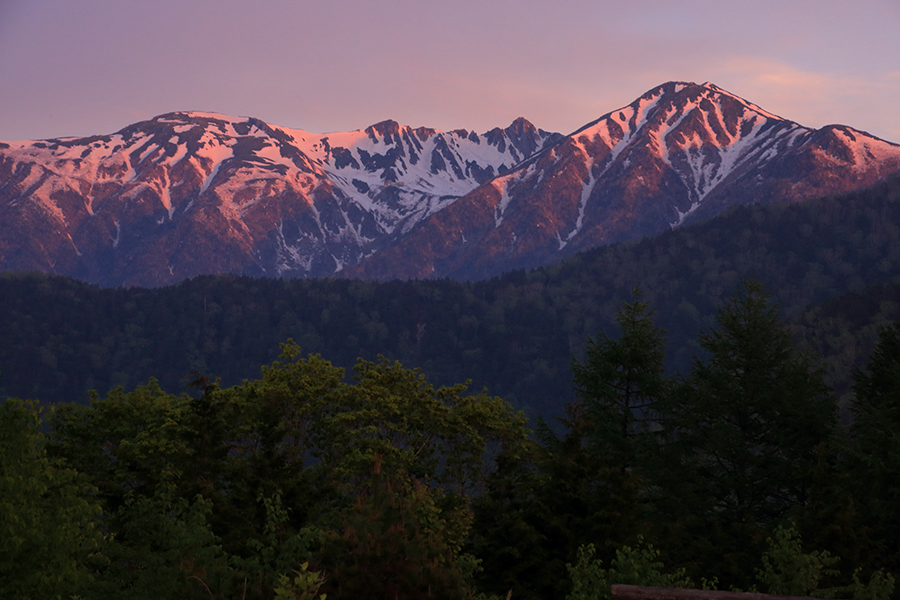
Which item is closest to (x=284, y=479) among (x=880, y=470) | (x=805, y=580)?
(x=805, y=580)

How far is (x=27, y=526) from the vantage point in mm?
19766

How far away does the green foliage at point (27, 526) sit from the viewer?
1916 cm

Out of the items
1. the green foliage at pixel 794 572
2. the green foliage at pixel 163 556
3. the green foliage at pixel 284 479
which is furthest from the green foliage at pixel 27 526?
the green foliage at pixel 794 572

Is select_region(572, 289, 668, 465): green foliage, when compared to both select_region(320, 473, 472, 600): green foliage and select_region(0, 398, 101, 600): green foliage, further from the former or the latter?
select_region(320, 473, 472, 600): green foliage

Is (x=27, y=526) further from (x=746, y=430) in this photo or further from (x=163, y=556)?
(x=746, y=430)

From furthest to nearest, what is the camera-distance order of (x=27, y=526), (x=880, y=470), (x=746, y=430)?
1. (x=746, y=430)
2. (x=880, y=470)
3. (x=27, y=526)

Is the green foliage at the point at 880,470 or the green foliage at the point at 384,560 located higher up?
the green foliage at the point at 384,560

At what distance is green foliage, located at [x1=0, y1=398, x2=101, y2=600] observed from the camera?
19.2m

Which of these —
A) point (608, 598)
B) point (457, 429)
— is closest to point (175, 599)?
point (608, 598)

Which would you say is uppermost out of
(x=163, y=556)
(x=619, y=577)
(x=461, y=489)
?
(x=163, y=556)

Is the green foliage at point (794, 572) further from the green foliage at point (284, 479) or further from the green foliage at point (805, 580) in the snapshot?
the green foliage at point (284, 479)

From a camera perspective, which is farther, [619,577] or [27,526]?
[27,526]

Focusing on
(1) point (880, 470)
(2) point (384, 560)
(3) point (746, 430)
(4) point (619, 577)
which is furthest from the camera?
(3) point (746, 430)

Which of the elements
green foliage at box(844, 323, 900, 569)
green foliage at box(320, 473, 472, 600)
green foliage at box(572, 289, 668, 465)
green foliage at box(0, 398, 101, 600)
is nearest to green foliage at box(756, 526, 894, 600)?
green foliage at box(844, 323, 900, 569)
